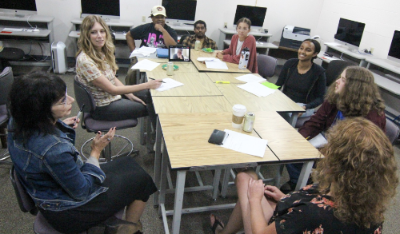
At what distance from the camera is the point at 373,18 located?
4.38m

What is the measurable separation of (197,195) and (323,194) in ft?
4.12

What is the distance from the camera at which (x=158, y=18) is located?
11.5 feet

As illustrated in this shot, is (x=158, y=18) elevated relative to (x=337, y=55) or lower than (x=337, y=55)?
elevated

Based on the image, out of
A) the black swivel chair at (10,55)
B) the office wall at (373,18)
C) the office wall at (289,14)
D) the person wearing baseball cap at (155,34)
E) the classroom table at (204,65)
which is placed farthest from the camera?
the office wall at (289,14)

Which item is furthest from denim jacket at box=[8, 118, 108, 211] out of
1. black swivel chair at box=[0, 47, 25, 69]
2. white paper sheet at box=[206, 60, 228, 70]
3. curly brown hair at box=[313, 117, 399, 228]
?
black swivel chair at box=[0, 47, 25, 69]

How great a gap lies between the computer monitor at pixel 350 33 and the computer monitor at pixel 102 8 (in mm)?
3792

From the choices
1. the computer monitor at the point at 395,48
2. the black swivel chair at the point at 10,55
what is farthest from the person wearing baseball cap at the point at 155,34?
the computer monitor at the point at 395,48

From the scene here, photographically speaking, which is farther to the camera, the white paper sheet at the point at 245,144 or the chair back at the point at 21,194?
the white paper sheet at the point at 245,144

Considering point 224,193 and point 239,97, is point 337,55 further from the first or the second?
point 224,193

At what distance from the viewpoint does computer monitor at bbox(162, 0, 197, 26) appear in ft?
15.2

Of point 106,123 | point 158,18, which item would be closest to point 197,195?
point 106,123

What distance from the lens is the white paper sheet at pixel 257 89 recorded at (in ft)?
7.55

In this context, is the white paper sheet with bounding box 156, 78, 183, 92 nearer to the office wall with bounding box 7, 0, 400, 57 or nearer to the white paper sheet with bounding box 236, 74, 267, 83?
the white paper sheet with bounding box 236, 74, 267, 83

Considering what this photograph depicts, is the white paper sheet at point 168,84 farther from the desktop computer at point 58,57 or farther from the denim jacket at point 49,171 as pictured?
the desktop computer at point 58,57
